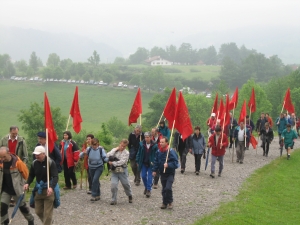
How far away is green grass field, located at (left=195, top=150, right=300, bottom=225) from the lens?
1193cm

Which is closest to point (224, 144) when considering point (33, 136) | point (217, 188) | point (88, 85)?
point (217, 188)

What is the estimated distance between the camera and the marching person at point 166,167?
12141 mm

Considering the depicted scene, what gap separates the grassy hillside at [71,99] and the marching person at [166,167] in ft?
260

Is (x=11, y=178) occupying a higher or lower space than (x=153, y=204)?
higher

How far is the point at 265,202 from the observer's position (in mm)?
13938

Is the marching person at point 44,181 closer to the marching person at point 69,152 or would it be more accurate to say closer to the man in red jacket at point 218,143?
the marching person at point 69,152

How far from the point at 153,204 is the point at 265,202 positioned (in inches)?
144

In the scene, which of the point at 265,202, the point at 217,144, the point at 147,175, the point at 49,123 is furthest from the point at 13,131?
the point at 217,144

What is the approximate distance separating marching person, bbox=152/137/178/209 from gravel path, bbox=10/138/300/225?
1.24 feet

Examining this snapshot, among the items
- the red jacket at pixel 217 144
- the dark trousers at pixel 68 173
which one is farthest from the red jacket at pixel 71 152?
the red jacket at pixel 217 144

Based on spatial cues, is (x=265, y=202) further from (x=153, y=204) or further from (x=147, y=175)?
(x=147, y=175)

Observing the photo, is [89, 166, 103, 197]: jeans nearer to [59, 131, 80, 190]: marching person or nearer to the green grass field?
[59, 131, 80, 190]: marching person

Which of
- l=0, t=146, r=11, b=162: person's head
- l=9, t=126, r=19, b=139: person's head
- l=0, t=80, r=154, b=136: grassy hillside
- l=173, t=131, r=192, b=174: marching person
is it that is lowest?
l=0, t=80, r=154, b=136: grassy hillside

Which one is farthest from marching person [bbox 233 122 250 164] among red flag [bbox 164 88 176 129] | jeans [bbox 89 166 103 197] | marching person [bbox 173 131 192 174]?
jeans [bbox 89 166 103 197]
